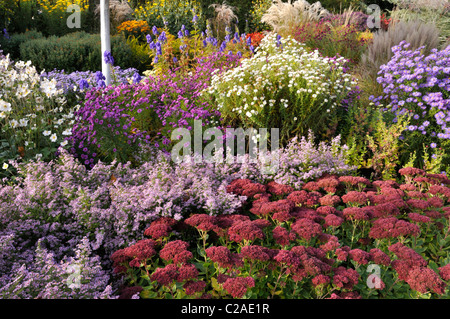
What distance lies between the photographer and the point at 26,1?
11375 millimetres

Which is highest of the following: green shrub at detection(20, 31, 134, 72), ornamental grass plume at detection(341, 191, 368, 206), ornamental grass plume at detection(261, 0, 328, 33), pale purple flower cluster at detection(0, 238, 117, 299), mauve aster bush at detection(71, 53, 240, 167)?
ornamental grass plume at detection(261, 0, 328, 33)

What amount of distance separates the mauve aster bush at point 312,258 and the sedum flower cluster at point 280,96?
1587mm

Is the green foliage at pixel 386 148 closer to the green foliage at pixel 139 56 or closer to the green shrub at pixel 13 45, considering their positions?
the green foliage at pixel 139 56

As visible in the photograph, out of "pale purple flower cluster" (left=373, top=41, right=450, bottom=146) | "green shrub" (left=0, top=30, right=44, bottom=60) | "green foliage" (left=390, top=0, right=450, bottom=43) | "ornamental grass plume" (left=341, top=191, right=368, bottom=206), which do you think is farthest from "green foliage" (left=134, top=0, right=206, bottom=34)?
"ornamental grass plume" (left=341, top=191, right=368, bottom=206)

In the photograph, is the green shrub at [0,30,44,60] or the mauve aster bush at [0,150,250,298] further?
the green shrub at [0,30,44,60]

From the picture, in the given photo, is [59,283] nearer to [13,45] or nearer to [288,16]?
[13,45]

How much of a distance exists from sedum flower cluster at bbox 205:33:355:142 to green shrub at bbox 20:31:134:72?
4.80 m

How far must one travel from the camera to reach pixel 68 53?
8.80 meters

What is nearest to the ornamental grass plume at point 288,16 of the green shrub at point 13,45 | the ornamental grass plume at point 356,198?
the green shrub at point 13,45

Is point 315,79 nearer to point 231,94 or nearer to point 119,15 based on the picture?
point 231,94

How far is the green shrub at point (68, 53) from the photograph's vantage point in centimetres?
863

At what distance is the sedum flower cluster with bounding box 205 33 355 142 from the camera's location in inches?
182

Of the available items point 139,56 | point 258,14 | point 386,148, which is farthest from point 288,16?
point 386,148

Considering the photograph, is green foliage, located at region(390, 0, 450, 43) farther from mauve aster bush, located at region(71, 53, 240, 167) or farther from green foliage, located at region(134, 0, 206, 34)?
mauve aster bush, located at region(71, 53, 240, 167)
